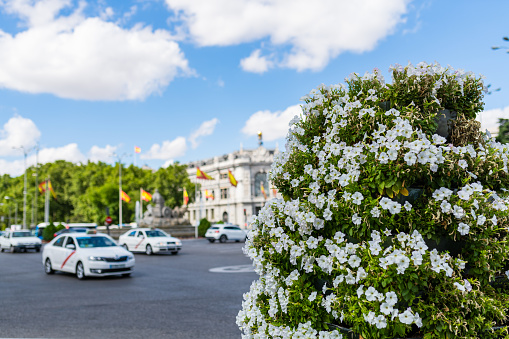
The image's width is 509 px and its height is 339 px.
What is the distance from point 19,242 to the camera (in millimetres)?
33594

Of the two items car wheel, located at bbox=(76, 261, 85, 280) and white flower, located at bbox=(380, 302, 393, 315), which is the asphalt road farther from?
white flower, located at bbox=(380, 302, 393, 315)

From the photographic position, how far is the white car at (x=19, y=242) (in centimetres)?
3359

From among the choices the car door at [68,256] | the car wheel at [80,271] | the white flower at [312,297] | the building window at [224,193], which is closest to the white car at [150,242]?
the car door at [68,256]

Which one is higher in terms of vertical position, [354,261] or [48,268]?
[354,261]

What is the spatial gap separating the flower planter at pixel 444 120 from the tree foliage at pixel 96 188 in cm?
7733

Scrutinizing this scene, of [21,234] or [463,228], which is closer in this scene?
[463,228]

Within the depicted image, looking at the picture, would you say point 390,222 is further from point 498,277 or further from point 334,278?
point 498,277

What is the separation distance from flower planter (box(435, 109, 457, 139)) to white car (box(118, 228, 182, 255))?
2459 centimetres

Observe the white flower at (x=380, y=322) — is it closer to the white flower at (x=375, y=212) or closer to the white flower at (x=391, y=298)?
the white flower at (x=391, y=298)

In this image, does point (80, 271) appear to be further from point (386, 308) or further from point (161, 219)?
point (161, 219)

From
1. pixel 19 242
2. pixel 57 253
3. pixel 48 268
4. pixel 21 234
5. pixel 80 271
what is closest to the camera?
pixel 80 271

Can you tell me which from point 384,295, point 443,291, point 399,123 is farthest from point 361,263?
point 399,123

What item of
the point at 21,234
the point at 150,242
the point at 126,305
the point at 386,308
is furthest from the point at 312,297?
the point at 21,234

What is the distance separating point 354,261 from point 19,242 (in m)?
35.6
